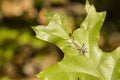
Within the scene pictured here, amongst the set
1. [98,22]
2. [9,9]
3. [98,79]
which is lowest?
[9,9]

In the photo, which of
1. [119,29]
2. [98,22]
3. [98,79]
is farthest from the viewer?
[119,29]

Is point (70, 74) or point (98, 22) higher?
point (98, 22)

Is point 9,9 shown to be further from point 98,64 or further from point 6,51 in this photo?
point 98,64

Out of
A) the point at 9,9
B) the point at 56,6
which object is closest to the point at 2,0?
the point at 9,9

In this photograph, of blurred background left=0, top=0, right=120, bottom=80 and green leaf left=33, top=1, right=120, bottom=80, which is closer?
green leaf left=33, top=1, right=120, bottom=80

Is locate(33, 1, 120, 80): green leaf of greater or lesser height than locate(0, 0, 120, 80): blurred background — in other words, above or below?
above
